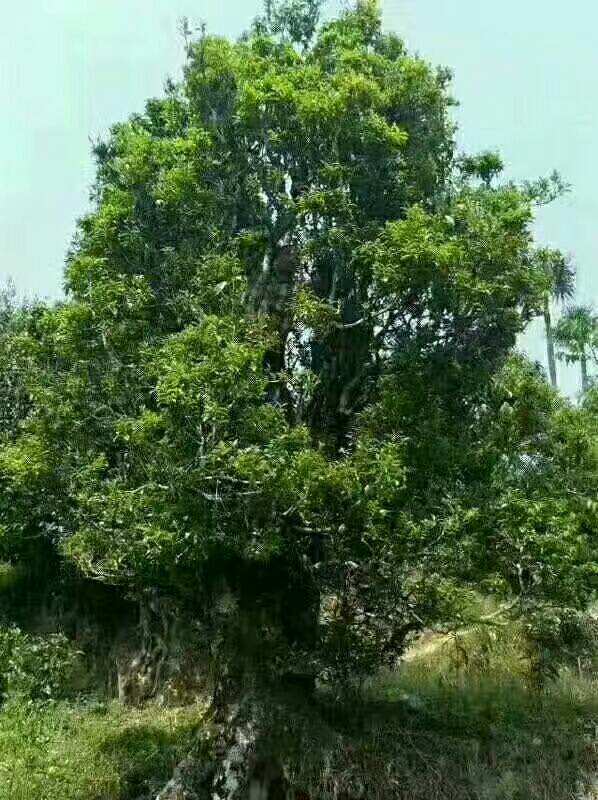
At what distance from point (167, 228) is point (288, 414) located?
2.79 meters

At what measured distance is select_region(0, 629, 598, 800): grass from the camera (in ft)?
32.0

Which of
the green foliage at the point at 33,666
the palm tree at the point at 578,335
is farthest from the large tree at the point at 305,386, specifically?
the palm tree at the point at 578,335


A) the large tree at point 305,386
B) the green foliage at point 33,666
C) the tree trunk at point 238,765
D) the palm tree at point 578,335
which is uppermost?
the palm tree at point 578,335

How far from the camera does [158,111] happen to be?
42.5 feet

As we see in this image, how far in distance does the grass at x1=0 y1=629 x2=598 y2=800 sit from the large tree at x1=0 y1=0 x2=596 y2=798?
0.69 m

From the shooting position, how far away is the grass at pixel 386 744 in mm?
9766

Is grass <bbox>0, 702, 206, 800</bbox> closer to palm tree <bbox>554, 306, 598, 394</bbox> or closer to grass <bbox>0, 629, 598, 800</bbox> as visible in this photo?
grass <bbox>0, 629, 598, 800</bbox>

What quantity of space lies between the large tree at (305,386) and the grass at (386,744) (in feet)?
2.26

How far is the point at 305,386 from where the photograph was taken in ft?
33.3

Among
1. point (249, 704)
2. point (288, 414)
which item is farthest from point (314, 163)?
point (249, 704)

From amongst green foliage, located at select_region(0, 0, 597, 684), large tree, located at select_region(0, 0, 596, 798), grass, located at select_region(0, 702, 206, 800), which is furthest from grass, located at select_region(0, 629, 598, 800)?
green foliage, located at select_region(0, 0, 597, 684)

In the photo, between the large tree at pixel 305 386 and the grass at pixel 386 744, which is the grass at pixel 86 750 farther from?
the large tree at pixel 305 386

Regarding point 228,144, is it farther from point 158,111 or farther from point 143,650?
point 143,650

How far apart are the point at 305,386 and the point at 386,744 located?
4381 millimetres
